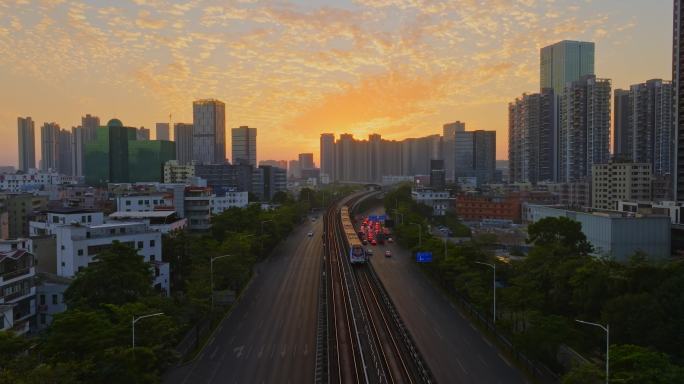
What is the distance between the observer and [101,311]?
33844mm

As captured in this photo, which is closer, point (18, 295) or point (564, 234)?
point (18, 295)

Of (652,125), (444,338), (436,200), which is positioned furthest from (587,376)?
(652,125)

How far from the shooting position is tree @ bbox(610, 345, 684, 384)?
24984mm

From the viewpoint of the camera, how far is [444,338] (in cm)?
4372

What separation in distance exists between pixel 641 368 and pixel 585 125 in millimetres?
164337

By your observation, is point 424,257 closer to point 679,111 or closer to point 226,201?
point 679,111

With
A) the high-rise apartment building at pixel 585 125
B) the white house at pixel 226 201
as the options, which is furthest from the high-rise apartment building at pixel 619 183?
the white house at pixel 226 201

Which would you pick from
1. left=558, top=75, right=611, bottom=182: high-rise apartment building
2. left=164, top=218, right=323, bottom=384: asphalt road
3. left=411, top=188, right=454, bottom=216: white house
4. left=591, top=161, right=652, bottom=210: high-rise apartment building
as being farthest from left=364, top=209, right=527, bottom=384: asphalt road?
left=558, top=75, right=611, bottom=182: high-rise apartment building

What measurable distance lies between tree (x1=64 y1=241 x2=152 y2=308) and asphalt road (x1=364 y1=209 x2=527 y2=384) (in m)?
24.4

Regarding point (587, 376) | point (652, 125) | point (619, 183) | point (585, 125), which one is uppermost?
point (585, 125)

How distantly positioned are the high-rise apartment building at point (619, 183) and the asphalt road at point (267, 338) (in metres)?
85.5

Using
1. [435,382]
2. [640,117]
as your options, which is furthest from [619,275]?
[640,117]

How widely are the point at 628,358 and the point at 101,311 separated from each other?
3313 cm

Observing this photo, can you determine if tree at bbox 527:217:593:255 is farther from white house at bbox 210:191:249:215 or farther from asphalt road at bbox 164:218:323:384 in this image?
white house at bbox 210:191:249:215
